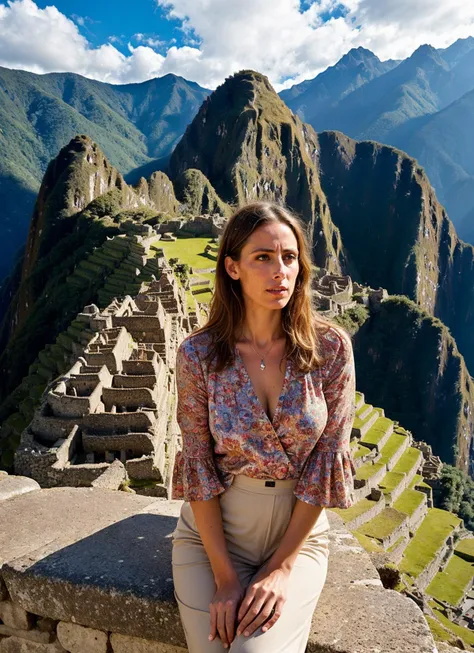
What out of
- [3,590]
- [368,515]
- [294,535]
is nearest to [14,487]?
[3,590]

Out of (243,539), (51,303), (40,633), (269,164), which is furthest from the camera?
(269,164)

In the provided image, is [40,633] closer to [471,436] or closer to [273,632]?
[273,632]

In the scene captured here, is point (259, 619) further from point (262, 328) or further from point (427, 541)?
point (427, 541)

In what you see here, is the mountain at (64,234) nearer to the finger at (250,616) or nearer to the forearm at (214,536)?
the forearm at (214,536)

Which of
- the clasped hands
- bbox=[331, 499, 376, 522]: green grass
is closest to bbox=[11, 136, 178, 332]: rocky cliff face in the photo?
bbox=[331, 499, 376, 522]: green grass

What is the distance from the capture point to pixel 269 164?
152500mm

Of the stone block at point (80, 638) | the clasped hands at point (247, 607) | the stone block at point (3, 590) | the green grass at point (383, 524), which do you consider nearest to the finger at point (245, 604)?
the clasped hands at point (247, 607)

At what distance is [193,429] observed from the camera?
11.1ft

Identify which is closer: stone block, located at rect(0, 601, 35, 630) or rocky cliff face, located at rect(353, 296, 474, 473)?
stone block, located at rect(0, 601, 35, 630)

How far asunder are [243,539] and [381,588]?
37.6 inches

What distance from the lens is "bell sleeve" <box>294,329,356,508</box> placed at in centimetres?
321

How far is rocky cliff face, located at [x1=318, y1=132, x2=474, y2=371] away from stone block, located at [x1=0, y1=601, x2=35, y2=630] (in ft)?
518

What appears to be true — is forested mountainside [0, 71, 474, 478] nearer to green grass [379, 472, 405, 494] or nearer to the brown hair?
green grass [379, 472, 405, 494]

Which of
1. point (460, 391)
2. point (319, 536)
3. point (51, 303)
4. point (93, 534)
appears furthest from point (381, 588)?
point (460, 391)
